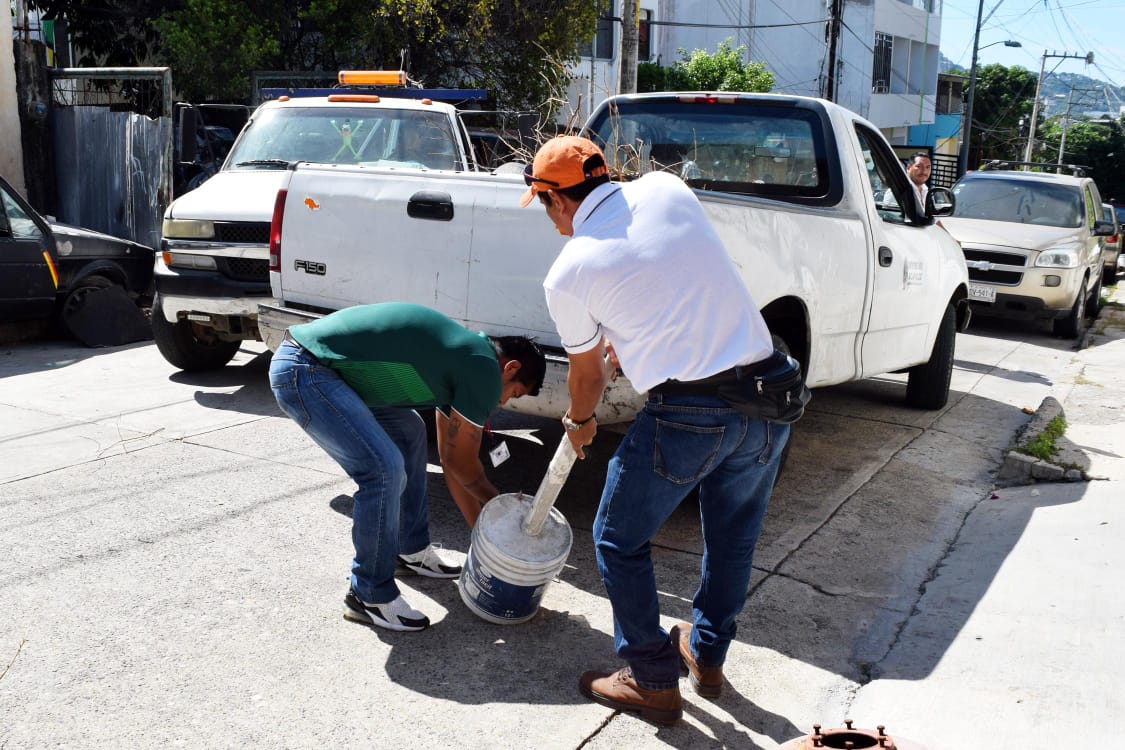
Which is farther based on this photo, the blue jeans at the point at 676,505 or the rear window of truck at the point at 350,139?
the rear window of truck at the point at 350,139

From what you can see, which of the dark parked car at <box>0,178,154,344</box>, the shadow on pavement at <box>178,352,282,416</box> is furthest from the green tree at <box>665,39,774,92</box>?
the shadow on pavement at <box>178,352,282,416</box>

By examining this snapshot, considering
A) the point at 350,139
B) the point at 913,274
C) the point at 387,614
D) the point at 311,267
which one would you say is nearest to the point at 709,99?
the point at 913,274

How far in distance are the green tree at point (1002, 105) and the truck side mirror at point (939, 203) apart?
5835 centimetres

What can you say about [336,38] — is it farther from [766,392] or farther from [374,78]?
[766,392]

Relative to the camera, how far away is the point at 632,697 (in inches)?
131

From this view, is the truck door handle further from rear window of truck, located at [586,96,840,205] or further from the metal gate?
the metal gate

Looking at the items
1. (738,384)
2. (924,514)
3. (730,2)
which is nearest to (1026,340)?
(924,514)

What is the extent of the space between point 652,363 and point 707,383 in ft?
0.56

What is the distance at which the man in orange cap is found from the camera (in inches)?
120

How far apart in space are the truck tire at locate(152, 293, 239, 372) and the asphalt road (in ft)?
2.32

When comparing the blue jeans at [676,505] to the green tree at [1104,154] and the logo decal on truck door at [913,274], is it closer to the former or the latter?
the logo decal on truck door at [913,274]

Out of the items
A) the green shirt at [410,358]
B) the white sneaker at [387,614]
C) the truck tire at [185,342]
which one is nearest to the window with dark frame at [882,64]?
the truck tire at [185,342]

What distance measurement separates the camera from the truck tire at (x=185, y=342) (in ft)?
24.6

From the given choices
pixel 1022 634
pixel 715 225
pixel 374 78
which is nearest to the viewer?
pixel 1022 634
